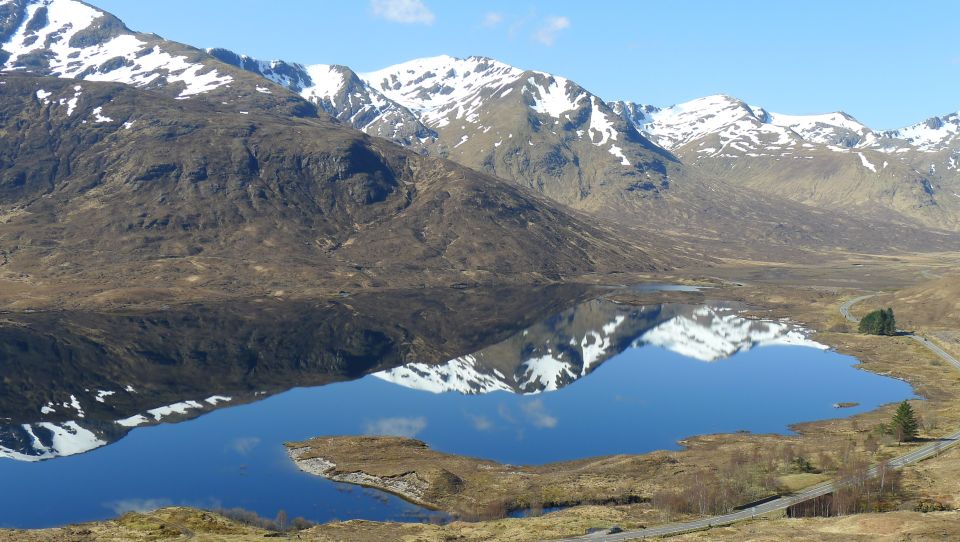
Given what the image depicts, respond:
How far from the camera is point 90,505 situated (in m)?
109

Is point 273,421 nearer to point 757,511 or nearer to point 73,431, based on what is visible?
point 73,431

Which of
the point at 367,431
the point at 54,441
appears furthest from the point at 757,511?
the point at 54,441

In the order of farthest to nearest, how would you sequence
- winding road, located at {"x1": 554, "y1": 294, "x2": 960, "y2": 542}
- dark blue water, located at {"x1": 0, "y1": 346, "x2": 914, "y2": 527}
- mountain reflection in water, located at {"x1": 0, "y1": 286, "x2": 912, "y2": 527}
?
1. mountain reflection in water, located at {"x1": 0, "y1": 286, "x2": 912, "y2": 527}
2. dark blue water, located at {"x1": 0, "y1": 346, "x2": 914, "y2": 527}
3. winding road, located at {"x1": 554, "y1": 294, "x2": 960, "y2": 542}

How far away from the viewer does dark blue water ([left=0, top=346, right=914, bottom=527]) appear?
11144 cm

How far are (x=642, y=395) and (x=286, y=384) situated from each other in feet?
286

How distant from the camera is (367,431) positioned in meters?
153

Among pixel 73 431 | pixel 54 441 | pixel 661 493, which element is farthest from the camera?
pixel 73 431

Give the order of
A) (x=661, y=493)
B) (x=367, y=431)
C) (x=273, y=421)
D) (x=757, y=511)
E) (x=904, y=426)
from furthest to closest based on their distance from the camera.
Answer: (x=273, y=421), (x=367, y=431), (x=904, y=426), (x=661, y=493), (x=757, y=511)

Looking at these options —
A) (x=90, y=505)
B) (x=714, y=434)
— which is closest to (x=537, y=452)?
(x=714, y=434)

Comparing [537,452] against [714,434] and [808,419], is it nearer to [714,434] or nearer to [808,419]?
[714,434]

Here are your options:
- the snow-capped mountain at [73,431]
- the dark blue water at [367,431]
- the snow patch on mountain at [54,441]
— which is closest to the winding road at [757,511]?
the dark blue water at [367,431]

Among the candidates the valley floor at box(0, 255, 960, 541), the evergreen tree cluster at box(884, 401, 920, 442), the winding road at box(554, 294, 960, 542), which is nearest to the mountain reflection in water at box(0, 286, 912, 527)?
the valley floor at box(0, 255, 960, 541)

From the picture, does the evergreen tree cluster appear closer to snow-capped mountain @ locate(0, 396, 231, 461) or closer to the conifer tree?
the conifer tree

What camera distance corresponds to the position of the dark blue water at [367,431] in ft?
366
